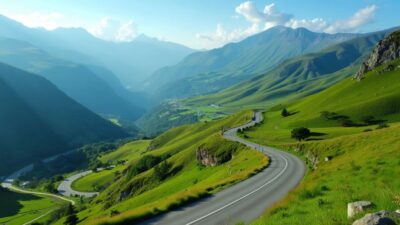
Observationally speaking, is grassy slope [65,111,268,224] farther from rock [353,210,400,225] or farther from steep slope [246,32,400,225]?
rock [353,210,400,225]

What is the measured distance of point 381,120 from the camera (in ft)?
364

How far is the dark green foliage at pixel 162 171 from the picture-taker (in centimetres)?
12725

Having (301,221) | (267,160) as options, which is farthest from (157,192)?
(301,221)

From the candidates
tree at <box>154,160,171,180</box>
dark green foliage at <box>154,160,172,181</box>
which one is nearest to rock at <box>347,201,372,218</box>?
dark green foliage at <box>154,160,172,181</box>

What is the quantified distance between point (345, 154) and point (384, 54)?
120680mm

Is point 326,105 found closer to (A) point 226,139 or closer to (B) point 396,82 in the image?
(B) point 396,82

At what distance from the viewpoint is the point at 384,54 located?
158375 mm

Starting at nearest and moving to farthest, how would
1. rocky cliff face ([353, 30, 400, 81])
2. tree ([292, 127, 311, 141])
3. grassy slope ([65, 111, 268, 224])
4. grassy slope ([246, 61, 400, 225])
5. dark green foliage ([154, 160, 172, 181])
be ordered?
1. grassy slope ([246, 61, 400, 225])
2. grassy slope ([65, 111, 268, 224])
3. tree ([292, 127, 311, 141])
4. dark green foliage ([154, 160, 172, 181])
5. rocky cliff face ([353, 30, 400, 81])

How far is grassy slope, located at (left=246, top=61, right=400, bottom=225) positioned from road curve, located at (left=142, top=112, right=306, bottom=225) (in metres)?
3.32

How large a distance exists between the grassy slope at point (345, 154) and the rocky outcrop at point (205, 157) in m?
14.2

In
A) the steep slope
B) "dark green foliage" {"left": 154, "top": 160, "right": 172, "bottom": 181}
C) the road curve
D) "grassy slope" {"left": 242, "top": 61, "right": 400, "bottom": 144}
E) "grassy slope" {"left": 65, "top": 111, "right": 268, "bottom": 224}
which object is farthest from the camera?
"dark green foliage" {"left": 154, "top": 160, "right": 172, "bottom": 181}

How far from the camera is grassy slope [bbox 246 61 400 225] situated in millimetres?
19688

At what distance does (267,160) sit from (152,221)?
44.0 meters

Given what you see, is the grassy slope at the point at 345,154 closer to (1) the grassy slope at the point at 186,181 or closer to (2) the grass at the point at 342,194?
(2) the grass at the point at 342,194
